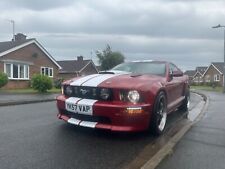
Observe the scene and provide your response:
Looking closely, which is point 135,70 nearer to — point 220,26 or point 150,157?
point 150,157

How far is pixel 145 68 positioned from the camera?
7.80 meters

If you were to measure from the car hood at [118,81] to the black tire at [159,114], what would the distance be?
0.32m

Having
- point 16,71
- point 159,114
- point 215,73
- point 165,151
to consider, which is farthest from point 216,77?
point 165,151

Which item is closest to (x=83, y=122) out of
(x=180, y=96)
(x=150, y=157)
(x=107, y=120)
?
(x=107, y=120)

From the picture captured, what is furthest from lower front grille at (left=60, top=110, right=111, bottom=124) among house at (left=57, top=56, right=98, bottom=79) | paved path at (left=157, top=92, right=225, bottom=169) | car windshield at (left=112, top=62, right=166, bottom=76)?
house at (left=57, top=56, right=98, bottom=79)

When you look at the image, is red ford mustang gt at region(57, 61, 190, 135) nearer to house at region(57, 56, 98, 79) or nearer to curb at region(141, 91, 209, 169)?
curb at region(141, 91, 209, 169)

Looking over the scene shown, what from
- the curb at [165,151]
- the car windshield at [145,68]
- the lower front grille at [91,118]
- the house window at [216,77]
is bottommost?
the house window at [216,77]

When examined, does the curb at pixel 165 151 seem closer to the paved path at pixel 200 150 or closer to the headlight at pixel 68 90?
the paved path at pixel 200 150

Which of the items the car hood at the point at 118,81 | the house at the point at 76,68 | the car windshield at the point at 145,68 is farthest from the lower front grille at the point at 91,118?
the house at the point at 76,68

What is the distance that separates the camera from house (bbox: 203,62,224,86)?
3187 inches

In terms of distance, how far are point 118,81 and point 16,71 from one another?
2760cm

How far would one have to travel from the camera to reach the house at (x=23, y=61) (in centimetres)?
3145

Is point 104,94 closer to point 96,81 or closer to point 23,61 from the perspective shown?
point 96,81

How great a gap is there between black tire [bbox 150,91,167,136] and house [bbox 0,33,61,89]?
25262 millimetres
